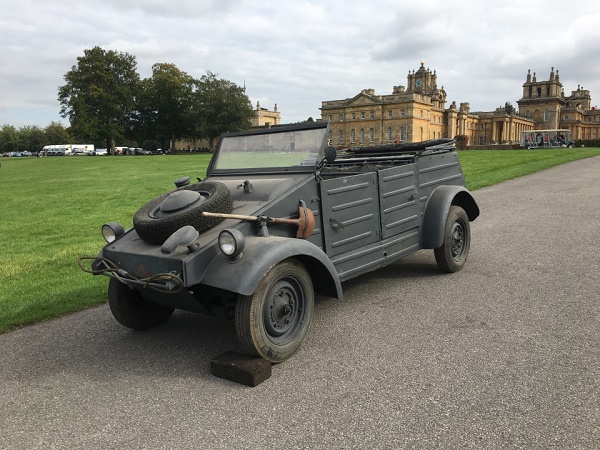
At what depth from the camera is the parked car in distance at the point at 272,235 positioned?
3670mm

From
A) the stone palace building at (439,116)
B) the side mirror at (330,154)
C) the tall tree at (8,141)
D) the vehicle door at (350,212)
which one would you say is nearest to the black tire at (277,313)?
the vehicle door at (350,212)

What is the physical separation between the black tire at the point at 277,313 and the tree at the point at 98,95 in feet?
235

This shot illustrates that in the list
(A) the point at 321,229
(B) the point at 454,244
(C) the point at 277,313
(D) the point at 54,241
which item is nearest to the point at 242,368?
(C) the point at 277,313

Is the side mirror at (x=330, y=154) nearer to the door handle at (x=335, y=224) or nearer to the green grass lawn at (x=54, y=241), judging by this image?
the door handle at (x=335, y=224)

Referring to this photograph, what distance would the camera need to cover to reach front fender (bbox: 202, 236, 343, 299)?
11.5 feet

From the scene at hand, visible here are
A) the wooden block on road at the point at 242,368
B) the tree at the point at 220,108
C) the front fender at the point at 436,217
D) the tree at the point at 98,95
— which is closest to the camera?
the wooden block on road at the point at 242,368

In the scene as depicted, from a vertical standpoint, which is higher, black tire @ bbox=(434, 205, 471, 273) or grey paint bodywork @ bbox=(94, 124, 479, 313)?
grey paint bodywork @ bbox=(94, 124, 479, 313)

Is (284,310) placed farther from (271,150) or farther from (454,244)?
(454,244)

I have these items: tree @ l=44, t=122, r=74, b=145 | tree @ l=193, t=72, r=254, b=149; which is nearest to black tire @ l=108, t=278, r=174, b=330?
tree @ l=193, t=72, r=254, b=149

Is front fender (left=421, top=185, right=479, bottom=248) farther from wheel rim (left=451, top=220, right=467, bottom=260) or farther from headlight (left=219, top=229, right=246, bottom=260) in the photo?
headlight (left=219, top=229, right=246, bottom=260)

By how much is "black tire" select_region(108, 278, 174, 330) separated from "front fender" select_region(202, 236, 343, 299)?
135cm

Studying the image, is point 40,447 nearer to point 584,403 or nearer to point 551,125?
point 584,403

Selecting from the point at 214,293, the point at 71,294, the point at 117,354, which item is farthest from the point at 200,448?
the point at 71,294

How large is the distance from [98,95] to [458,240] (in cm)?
7419
